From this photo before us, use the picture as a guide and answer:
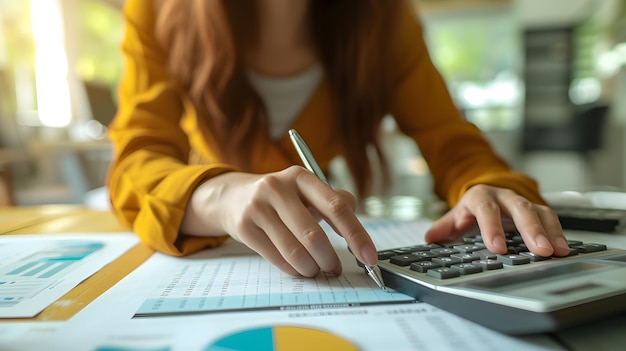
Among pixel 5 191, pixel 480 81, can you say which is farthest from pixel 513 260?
pixel 480 81

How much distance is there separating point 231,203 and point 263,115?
37 centimetres

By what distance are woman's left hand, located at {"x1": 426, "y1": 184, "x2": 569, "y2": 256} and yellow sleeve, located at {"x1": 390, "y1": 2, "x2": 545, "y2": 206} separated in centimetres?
5

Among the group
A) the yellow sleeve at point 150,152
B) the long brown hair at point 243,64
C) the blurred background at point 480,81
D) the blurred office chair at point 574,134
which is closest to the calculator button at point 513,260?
the yellow sleeve at point 150,152

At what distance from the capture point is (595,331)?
0.22m

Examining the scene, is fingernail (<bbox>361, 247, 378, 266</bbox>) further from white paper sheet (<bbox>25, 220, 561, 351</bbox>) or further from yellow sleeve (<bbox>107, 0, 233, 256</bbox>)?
yellow sleeve (<bbox>107, 0, 233, 256</bbox>)

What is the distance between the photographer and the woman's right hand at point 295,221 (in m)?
0.30

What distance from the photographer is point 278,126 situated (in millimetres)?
748

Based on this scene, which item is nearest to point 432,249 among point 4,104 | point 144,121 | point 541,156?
point 144,121

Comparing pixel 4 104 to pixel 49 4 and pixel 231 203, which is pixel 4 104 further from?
pixel 231 203

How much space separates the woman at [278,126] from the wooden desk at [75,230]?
5 centimetres

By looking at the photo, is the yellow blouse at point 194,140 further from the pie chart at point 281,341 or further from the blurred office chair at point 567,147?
the blurred office chair at point 567,147

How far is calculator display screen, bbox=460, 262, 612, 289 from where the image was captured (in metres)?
0.24

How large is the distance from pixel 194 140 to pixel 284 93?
17 centimetres

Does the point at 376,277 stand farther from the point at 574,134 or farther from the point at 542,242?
the point at 574,134
